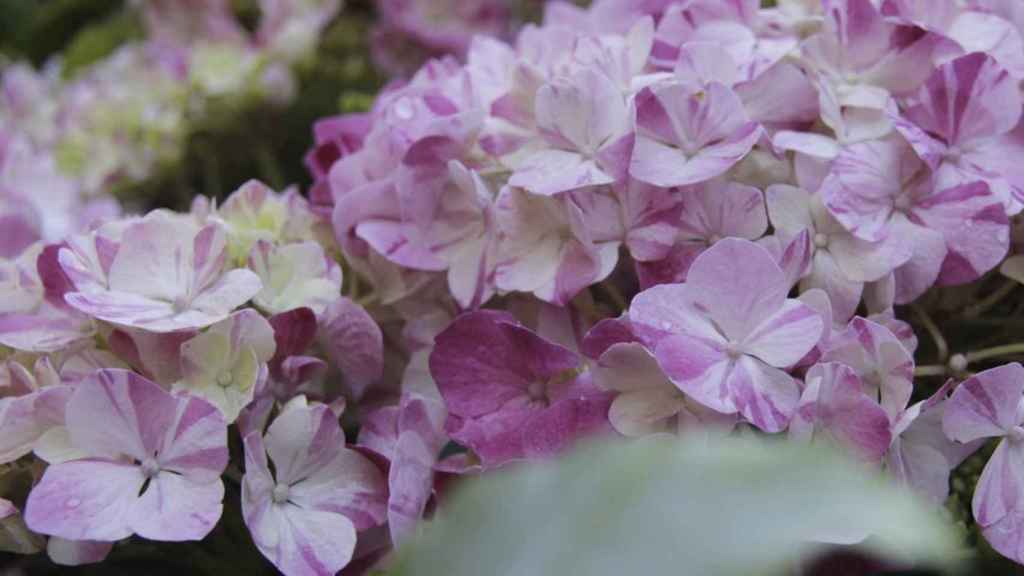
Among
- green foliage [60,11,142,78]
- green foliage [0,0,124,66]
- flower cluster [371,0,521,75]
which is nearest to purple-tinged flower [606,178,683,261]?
flower cluster [371,0,521,75]

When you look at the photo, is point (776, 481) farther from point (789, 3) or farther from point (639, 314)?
point (789, 3)

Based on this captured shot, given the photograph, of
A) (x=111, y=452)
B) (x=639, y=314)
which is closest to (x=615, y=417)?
(x=639, y=314)

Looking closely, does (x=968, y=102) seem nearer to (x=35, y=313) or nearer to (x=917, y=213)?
(x=917, y=213)

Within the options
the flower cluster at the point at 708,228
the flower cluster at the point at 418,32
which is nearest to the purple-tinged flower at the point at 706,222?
the flower cluster at the point at 708,228

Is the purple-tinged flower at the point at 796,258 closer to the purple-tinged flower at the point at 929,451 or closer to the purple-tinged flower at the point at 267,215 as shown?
the purple-tinged flower at the point at 929,451

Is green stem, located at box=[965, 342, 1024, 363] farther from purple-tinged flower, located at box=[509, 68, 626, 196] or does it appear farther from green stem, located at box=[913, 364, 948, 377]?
purple-tinged flower, located at box=[509, 68, 626, 196]

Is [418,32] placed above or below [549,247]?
below

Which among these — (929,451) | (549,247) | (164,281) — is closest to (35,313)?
(164,281)
